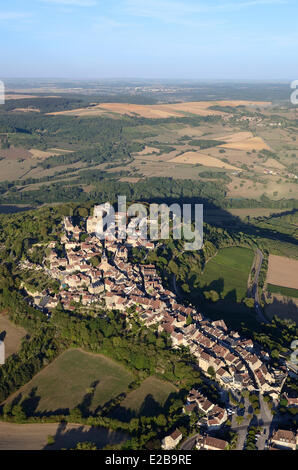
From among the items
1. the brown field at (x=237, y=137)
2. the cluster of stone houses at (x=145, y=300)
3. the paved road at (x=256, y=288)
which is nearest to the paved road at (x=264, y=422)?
the cluster of stone houses at (x=145, y=300)

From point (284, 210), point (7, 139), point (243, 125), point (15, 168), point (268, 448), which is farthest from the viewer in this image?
point (243, 125)

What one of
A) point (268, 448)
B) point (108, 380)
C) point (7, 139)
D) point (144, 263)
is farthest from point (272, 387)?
point (7, 139)

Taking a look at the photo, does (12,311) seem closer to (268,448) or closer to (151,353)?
(151,353)

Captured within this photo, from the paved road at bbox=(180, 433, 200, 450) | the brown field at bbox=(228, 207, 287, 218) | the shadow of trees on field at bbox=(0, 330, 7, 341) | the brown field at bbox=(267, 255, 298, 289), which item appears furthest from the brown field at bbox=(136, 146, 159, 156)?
the paved road at bbox=(180, 433, 200, 450)

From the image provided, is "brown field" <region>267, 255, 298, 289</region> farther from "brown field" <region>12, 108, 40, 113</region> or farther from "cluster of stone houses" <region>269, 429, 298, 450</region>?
"brown field" <region>12, 108, 40, 113</region>

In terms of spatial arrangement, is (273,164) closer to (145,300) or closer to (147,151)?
(147,151)

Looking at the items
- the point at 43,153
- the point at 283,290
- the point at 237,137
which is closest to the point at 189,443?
the point at 283,290
